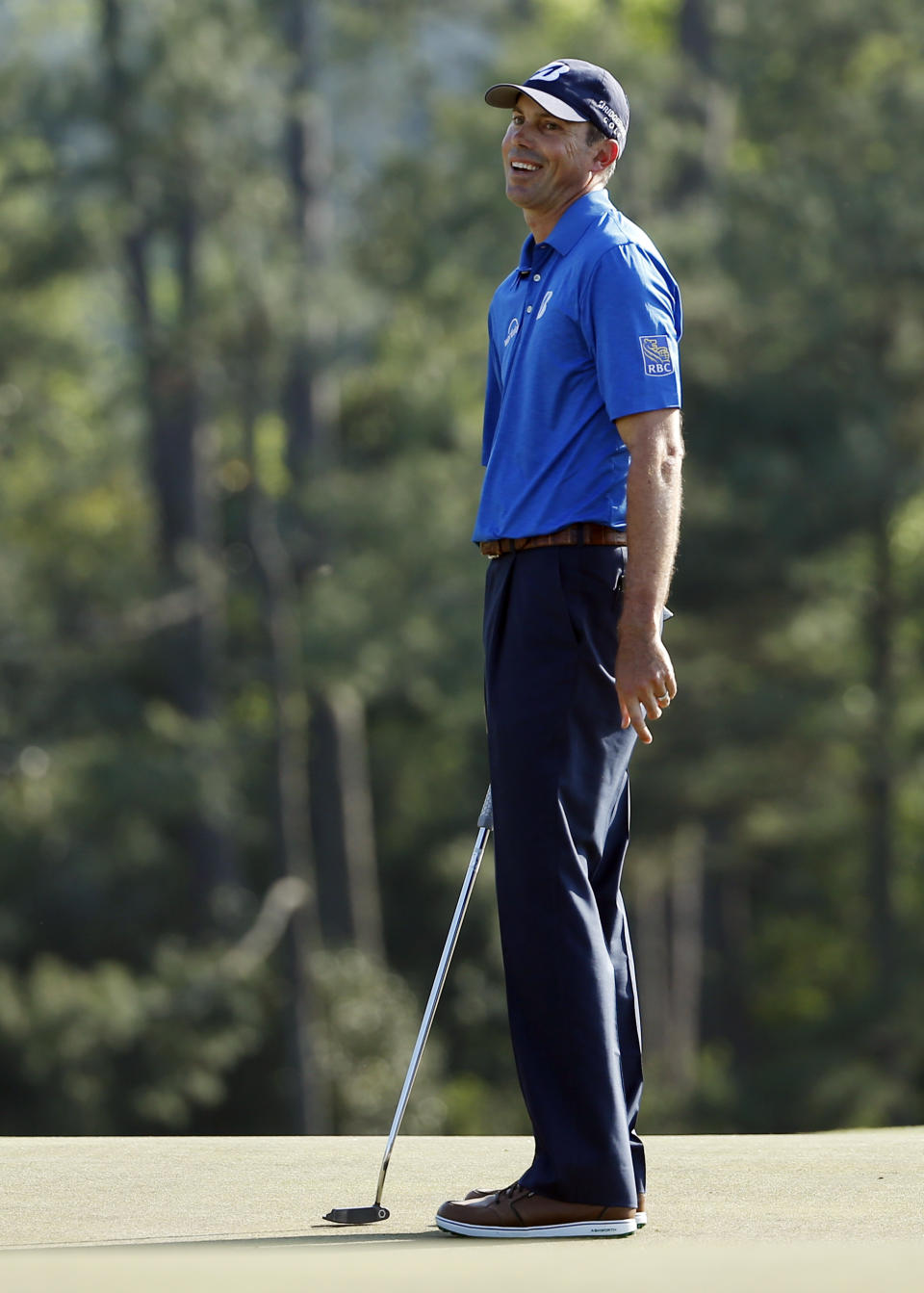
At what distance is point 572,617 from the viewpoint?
3387 mm

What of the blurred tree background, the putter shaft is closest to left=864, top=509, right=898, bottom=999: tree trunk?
the blurred tree background

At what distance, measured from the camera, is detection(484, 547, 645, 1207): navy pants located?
3.34 m

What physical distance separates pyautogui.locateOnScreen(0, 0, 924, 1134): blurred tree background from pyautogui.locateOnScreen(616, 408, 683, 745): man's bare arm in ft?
44.7

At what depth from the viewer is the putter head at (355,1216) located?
347 centimetres

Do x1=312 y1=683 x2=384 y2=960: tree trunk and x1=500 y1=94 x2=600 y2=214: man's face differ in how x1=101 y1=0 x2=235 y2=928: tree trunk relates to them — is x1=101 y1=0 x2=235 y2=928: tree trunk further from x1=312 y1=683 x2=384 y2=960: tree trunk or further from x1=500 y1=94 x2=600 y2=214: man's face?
x1=500 y1=94 x2=600 y2=214: man's face

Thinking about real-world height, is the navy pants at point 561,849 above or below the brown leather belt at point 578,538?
below

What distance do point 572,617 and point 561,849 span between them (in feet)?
1.22

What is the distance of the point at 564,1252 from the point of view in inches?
121

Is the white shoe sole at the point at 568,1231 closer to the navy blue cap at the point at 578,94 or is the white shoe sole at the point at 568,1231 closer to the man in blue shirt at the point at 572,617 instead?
the man in blue shirt at the point at 572,617

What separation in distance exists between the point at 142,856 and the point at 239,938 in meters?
1.28

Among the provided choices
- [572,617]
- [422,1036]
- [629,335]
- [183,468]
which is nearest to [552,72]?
[629,335]

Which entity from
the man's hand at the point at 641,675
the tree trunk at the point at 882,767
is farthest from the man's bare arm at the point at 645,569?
the tree trunk at the point at 882,767

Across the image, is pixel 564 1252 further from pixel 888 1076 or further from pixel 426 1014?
pixel 888 1076

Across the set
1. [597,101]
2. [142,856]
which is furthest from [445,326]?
[597,101]
